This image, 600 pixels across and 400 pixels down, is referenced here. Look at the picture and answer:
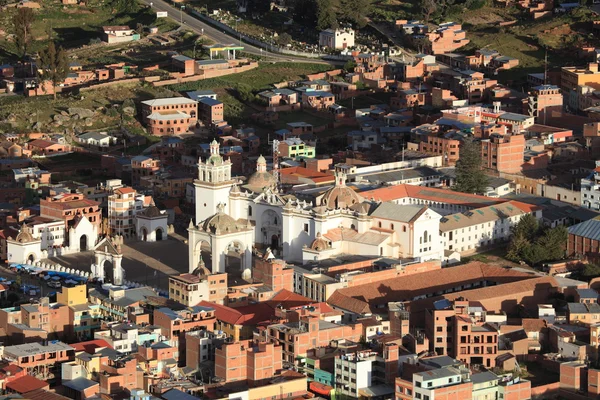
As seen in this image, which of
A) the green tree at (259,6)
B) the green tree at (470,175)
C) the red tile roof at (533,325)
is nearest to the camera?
the red tile roof at (533,325)

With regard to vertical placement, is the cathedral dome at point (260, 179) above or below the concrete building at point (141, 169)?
above

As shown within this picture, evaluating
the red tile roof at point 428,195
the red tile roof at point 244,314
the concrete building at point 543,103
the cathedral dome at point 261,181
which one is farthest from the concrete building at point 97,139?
the red tile roof at point 244,314

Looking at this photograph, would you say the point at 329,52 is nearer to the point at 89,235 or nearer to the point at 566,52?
the point at 566,52

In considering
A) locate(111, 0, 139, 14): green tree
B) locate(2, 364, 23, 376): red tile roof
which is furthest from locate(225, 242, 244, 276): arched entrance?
locate(111, 0, 139, 14): green tree

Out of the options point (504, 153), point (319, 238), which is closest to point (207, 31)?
point (504, 153)

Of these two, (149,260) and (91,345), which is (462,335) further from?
(149,260)

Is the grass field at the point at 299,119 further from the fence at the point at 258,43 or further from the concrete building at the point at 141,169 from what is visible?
the concrete building at the point at 141,169
